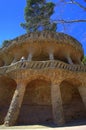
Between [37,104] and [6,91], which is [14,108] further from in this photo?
[6,91]

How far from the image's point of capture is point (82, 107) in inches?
594

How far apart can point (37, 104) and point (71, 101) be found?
8.88 feet

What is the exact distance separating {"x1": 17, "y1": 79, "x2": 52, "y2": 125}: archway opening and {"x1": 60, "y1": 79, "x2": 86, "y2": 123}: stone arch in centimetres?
120

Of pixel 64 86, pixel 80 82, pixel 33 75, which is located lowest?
pixel 64 86

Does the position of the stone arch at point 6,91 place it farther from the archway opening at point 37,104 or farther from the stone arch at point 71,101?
the stone arch at point 71,101

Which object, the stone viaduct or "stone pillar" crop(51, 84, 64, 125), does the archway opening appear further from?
"stone pillar" crop(51, 84, 64, 125)

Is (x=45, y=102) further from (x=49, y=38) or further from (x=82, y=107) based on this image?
(x=49, y=38)

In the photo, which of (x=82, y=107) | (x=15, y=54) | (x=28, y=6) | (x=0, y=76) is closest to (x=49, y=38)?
(x=15, y=54)

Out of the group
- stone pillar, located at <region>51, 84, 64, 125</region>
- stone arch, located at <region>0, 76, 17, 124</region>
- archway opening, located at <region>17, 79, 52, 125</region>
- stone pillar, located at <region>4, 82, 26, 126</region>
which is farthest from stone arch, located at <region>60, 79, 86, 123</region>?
stone arch, located at <region>0, 76, 17, 124</region>

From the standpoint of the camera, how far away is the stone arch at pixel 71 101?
14.6 metres

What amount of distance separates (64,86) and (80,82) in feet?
5.74

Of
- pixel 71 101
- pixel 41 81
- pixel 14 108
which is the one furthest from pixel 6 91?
pixel 71 101

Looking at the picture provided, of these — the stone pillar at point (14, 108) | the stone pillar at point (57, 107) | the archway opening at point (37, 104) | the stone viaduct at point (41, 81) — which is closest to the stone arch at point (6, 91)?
the stone viaduct at point (41, 81)

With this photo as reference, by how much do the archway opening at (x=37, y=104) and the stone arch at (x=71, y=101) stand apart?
1.20 meters
